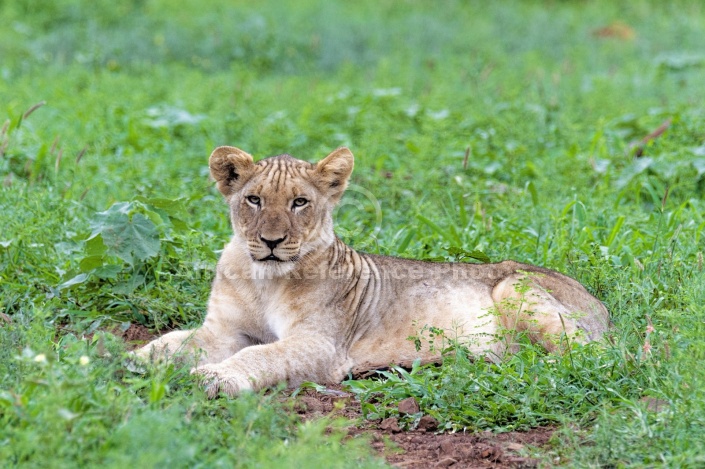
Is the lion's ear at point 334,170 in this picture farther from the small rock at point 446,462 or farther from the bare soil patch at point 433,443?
the small rock at point 446,462

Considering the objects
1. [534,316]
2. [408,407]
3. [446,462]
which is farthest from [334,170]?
[446,462]

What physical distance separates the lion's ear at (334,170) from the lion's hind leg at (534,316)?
1.16 meters

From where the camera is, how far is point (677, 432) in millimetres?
4129

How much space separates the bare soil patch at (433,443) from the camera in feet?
14.1

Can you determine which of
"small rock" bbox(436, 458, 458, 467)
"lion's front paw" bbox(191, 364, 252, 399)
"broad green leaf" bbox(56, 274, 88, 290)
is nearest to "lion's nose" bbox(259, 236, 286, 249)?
"lion's front paw" bbox(191, 364, 252, 399)

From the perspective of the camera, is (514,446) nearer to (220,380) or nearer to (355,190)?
(220,380)

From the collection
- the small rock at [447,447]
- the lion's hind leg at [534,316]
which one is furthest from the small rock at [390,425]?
the lion's hind leg at [534,316]

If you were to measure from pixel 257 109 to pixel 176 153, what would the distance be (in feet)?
4.30

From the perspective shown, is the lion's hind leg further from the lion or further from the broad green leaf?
the broad green leaf

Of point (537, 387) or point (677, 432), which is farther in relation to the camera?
point (537, 387)

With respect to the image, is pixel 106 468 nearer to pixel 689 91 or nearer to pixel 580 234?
pixel 580 234

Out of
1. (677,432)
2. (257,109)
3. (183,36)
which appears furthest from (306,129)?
(677,432)

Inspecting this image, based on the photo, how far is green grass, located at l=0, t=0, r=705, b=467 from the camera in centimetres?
413

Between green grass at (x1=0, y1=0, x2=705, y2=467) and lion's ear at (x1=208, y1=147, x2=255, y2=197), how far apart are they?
0.76m
